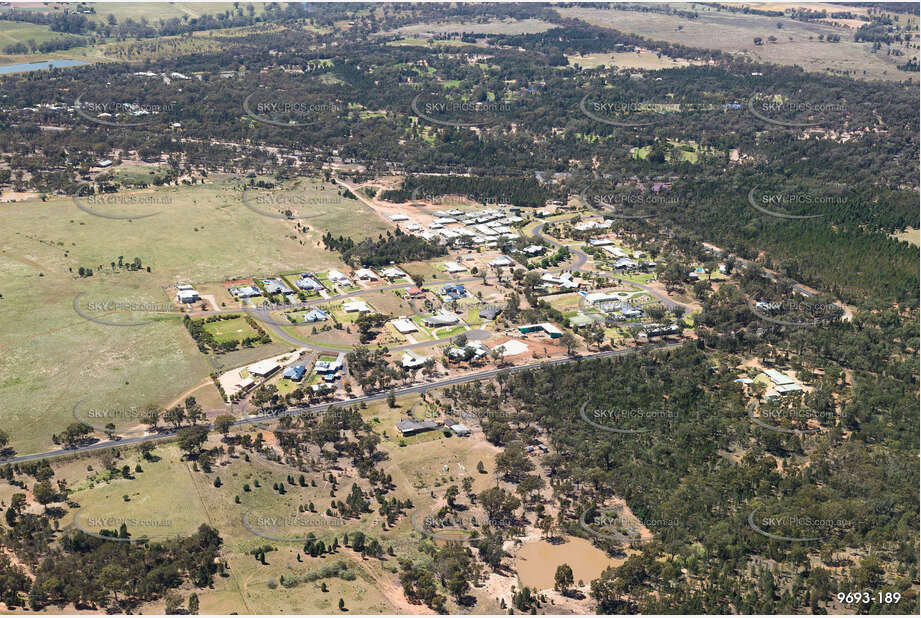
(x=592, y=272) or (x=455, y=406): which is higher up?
(x=592, y=272)

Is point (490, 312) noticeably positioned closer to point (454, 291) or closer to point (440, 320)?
point (440, 320)

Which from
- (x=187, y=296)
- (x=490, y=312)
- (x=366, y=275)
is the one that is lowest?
(x=490, y=312)

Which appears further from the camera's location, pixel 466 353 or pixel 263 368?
pixel 466 353

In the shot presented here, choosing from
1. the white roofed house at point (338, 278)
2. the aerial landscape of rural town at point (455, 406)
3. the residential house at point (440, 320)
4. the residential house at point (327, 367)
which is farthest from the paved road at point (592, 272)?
the residential house at point (327, 367)

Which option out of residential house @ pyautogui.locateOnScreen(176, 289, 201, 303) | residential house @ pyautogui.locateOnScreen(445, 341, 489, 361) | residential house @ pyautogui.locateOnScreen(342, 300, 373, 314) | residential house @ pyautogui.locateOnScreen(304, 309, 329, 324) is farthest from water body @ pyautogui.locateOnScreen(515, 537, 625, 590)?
residential house @ pyautogui.locateOnScreen(176, 289, 201, 303)

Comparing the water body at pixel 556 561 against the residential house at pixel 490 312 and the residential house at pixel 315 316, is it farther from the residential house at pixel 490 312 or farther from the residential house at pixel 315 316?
the residential house at pixel 315 316

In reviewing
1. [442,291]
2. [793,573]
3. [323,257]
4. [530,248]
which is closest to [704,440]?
[793,573]

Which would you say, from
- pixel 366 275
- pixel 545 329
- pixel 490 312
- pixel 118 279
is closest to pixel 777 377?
pixel 545 329

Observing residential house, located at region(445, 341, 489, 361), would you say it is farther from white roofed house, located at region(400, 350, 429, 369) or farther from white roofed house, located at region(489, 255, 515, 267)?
white roofed house, located at region(489, 255, 515, 267)

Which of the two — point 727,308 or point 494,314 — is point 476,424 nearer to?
point 494,314

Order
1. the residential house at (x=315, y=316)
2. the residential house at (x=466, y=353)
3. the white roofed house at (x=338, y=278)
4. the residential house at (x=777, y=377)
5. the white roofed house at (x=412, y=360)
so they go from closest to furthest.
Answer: the residential house at (x=777, y=377)
the white roofed house at (x=412, y=360)
the residential house at (x=466, y=353)
the residential house at (x=315, y=316)
the white roofed house at (x=338, y=278)

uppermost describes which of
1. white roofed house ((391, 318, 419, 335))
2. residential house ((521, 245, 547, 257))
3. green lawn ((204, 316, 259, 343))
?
residential house ((521, 245, 547, 257))
